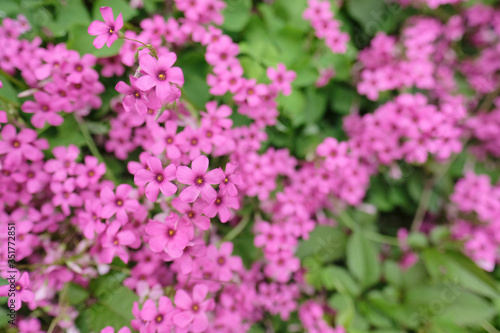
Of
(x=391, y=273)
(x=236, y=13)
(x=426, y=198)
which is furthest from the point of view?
(x=426, y=198)

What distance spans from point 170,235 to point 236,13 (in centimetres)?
117

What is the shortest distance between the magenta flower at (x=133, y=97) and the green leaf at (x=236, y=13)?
2.94ft

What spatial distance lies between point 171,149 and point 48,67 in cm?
55

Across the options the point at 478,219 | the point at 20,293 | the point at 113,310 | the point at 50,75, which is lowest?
the point at 113,310

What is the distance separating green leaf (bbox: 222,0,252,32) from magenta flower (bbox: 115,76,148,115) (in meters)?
0.90

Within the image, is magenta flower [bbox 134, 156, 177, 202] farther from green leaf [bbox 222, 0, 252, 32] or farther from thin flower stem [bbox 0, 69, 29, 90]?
green leaf [bbox 222, 0, 252, 32]

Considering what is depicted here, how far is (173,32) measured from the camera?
1.44 m

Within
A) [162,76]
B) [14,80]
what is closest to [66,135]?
[14,80]

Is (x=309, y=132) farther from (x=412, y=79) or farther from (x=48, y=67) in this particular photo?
(x=48, y=67)

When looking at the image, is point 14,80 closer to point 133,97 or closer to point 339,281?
point 133,97

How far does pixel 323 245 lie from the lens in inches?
77.9

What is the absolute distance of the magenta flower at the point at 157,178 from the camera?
93 cm

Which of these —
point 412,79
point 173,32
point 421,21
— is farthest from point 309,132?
point 421,21

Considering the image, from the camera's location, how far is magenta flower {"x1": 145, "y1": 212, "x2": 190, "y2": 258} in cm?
95
